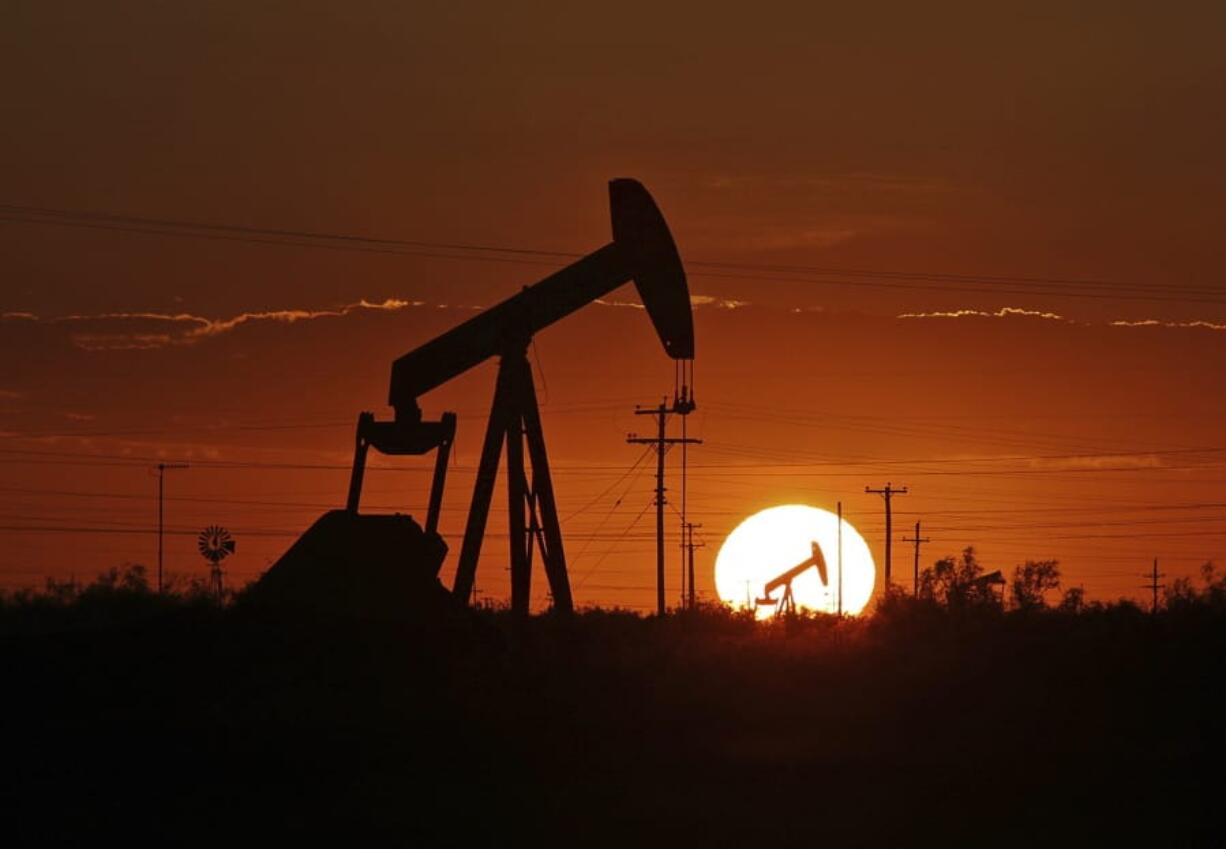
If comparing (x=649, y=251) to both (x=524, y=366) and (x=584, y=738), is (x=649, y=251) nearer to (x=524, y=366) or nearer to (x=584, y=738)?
(x=524, y=366)

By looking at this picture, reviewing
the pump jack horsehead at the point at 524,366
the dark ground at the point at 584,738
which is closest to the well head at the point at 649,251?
the pump jack horsehead at the point at 524,366

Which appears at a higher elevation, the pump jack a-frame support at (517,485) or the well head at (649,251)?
the well head at (649,251)

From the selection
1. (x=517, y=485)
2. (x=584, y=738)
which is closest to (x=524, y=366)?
(x=517, y=485)

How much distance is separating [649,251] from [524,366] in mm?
1758

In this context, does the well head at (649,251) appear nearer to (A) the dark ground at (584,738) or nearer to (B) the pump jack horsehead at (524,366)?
(B) the pump jack horsehead at (524,366)

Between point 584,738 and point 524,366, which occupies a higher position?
point 524,366

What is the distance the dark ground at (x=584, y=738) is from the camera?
14406 mm

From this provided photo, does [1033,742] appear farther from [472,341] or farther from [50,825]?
[50,825]

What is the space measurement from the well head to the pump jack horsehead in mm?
10

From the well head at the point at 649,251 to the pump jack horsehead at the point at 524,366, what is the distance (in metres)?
0.01

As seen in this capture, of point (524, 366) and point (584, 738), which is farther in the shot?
point (524, 366)

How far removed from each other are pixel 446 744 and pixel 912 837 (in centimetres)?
437

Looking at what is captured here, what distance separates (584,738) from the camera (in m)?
17.0

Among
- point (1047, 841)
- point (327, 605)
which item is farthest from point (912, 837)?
point (327, 605)
